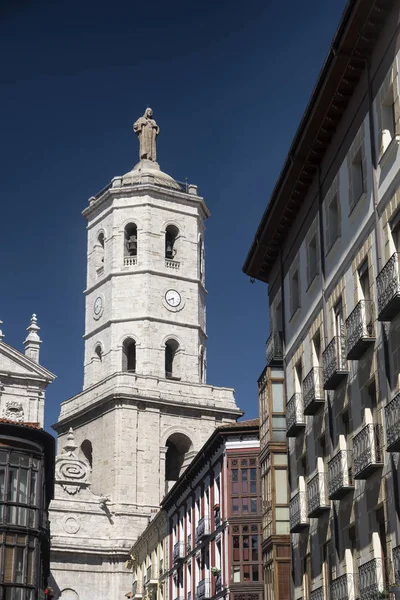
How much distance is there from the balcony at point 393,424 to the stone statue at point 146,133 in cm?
8281

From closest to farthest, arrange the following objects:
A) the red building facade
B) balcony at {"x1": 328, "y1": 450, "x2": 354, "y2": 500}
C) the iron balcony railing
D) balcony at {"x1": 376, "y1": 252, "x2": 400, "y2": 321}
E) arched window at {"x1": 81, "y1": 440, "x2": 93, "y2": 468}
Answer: balcony at {"x1": 376, "y1": 252, "x2": 400, "y2": 321} → balcony at {"x1": 328, "y1": 450, "x2": 354, "y2": 500} → the iron balcony railing → the red building facade → arched window at {"x1": 81, "y1": 440, "x2": 93, "y2": 468}

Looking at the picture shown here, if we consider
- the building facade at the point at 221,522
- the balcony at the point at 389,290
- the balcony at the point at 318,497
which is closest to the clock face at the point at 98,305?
the building facade at the point at 221,522

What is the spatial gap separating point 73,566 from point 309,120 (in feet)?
208

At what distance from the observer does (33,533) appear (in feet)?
143

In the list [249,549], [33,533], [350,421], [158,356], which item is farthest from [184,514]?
[350,421]

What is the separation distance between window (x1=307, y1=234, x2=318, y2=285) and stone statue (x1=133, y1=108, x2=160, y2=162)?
7248cm

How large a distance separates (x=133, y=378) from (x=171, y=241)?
14.7 meters

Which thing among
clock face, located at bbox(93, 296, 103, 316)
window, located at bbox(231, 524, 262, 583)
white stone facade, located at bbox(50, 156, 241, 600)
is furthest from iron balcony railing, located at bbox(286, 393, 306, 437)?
clock face, located at bbox(93, 296, 103, 316)

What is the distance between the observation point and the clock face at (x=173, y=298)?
3917 inches

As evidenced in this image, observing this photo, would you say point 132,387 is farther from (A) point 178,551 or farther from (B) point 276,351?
(B) point 276,351

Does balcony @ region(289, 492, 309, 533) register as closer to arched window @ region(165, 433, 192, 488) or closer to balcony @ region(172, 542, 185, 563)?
balcony @ region(172, 542, 185, 563)

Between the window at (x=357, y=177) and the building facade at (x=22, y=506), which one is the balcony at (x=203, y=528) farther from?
the window at (x=357, y=177)

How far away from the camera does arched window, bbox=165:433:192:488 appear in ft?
315

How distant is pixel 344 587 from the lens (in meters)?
29.3
